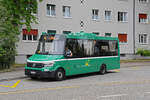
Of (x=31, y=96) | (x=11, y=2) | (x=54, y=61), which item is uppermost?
(x=11, y=2)

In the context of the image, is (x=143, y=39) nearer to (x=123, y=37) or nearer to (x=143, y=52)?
(x=143, y=52)

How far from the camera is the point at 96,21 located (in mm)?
32562

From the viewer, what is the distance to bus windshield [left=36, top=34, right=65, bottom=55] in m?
14.1

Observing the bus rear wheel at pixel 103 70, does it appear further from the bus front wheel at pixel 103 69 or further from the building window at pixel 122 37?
the building window at pixel 122 37

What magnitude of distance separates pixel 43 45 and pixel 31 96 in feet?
18.9

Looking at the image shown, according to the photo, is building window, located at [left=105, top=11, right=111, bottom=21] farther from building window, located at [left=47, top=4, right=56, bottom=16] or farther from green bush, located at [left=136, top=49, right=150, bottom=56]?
building window, located at [left=47, top=4, right=56, bottom=16]

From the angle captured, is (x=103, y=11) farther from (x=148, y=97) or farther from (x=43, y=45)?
(x=148, y=97)

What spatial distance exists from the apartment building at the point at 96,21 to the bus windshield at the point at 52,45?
43.4ft

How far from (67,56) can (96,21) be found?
19.0 meters

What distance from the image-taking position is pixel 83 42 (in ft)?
52.0

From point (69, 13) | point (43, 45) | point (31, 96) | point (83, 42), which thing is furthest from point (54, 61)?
point (69, 13)

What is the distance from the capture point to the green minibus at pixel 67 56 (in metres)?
13.4

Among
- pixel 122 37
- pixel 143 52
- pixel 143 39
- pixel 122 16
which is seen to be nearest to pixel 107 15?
pixel 122 16

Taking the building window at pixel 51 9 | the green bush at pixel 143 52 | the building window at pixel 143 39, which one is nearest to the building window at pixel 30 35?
the building window at pixel 51 9
